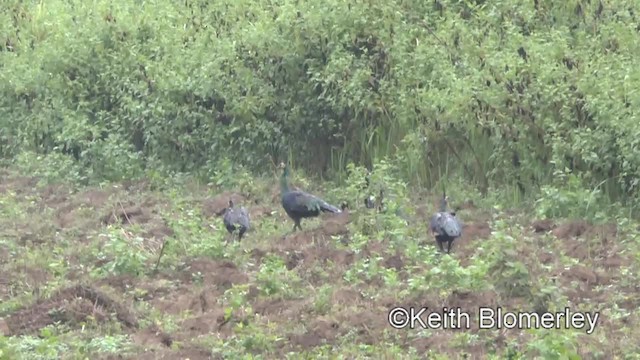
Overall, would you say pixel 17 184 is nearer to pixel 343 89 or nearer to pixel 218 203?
pixel 218 203

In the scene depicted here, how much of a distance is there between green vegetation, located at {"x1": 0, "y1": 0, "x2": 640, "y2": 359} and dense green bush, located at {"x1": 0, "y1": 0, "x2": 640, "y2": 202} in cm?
2

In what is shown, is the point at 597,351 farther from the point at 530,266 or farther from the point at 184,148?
the point at 184,148

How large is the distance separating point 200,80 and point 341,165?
176 cm

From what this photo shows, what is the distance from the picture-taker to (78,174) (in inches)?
519

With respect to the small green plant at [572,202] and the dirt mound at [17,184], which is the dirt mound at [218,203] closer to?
the dirt mound at [17,184]

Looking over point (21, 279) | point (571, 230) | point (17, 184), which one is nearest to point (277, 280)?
point (21, 279)

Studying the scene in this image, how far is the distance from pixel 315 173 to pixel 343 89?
985mm

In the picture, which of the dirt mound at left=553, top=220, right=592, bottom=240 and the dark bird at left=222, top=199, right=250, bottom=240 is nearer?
the dirt mound at left=553, top=220, right=592, bottom=240

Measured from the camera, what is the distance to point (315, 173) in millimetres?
12586

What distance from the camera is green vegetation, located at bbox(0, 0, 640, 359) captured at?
→ 7.62m

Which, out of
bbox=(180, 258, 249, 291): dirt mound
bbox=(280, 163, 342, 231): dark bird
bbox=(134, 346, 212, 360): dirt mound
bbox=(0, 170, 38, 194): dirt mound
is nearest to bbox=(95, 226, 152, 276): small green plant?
bbox=(180, 258, 249, 291): dirt mound

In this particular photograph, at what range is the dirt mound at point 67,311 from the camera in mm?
7793

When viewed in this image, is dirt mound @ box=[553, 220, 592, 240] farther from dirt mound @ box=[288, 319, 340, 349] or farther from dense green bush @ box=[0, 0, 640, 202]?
dirt mound @ box=[288, 319, 340, 349]

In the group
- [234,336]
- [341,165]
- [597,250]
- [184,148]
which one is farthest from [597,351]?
[184,148]
